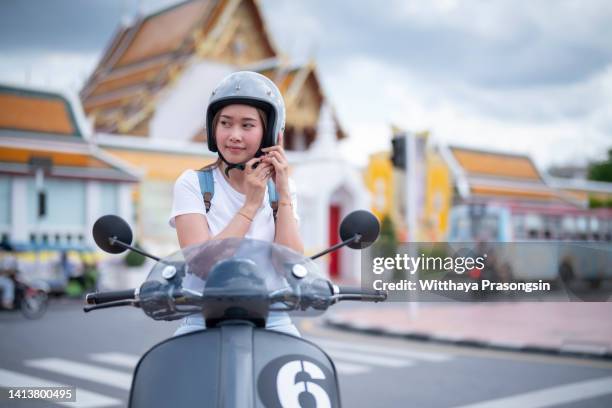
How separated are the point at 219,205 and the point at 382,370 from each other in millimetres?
5330

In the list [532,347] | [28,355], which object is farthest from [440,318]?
[28,355]

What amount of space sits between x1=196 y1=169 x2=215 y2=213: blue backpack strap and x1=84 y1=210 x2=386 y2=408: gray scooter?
350mm

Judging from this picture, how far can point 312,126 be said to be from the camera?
2739 cm

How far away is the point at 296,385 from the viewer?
213 centimetres

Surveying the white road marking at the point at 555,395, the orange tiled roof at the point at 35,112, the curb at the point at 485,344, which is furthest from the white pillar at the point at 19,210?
the white road marking at the point at 555,395

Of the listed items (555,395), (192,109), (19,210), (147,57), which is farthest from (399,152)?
(147,57)

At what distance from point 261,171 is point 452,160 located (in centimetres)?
2653

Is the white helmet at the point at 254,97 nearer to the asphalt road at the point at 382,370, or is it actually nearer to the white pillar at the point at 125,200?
the asphalt road at the point at 382,370

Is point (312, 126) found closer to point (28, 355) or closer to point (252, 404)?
point (28, 355)

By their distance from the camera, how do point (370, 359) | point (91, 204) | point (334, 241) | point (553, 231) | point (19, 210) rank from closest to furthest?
point (370, 359) < point (19, 210) < point (91, 204) < point (553, 231) < point (334, 241)

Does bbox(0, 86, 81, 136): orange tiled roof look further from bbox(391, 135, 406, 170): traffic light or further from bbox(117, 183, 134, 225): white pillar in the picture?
bbox(391, 135, 406, 170): traffic light

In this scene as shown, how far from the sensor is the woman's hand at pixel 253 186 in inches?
99.3

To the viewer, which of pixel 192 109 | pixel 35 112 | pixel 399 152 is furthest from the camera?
pixel 192 109

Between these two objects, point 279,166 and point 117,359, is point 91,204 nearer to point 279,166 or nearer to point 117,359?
point 117,359
